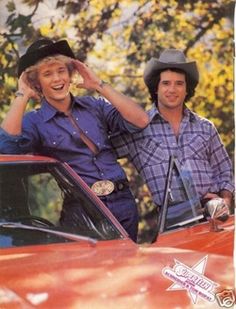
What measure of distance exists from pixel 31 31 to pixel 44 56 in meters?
0.14

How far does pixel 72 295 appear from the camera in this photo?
8.93ft

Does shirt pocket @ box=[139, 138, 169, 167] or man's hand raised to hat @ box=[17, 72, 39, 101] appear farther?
shirt pocket @ box=[139, 138, 169, 167]

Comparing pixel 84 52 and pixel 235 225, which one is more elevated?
pixel 84 52

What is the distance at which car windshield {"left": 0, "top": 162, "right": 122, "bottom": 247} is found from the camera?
3092 mm

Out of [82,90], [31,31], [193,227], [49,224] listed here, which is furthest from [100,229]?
[31,31]

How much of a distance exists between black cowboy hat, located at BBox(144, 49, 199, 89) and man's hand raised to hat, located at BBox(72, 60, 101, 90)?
233 millimetres

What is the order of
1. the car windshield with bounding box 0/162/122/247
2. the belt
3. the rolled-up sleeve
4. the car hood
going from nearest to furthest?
the car hood
the car windshield with bounding box 0/162/122/247
the rolled-up sleeve
the belt

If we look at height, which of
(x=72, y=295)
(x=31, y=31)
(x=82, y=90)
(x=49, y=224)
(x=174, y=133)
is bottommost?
(x=72, y=295)

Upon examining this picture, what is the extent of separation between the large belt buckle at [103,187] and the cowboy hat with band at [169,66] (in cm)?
47

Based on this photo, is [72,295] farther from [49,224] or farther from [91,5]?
[91,5]

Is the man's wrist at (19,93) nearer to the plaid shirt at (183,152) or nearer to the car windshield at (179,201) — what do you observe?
the plaid shirt at (183,152)

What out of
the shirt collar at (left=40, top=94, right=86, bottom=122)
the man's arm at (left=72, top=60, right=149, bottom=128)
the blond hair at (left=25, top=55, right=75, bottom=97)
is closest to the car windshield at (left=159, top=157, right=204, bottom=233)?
the man's arm at (left=72, top=60, right=149, bottom=128)

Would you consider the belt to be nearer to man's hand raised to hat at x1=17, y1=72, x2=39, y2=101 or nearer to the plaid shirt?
the plaid shirt

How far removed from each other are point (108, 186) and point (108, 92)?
439 millimetres
